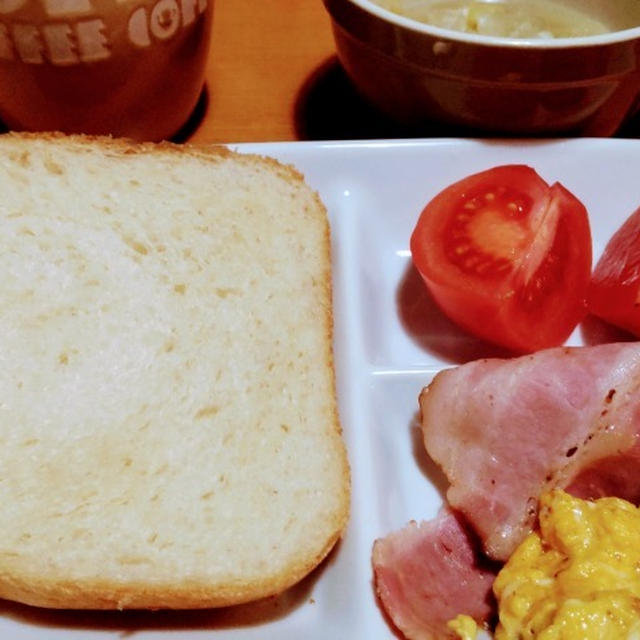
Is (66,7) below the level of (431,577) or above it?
above

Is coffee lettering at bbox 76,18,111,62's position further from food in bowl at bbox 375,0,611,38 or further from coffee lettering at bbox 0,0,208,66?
food in bowl at bbox 375,0,611,38

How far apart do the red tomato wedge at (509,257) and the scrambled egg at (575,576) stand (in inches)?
13.5

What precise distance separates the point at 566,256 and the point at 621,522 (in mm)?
502

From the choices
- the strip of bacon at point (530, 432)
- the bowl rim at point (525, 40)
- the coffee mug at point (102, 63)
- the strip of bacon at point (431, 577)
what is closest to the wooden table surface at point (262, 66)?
the coffee mug at point (102, 63)

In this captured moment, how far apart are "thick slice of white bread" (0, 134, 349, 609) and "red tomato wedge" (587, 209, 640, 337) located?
0.47 m

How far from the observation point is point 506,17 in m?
1.71

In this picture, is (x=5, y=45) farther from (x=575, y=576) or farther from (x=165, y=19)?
(x=575, y=576)

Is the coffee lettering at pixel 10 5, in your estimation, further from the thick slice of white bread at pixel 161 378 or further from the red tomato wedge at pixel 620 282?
the red tomato wedge at pixel 620 282

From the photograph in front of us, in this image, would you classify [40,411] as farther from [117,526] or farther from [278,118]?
[278,118]

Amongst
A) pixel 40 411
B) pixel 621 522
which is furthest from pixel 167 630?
pixel 621 522

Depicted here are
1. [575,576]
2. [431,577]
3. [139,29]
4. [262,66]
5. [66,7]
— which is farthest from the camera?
[262,66]

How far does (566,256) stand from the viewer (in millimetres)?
1393

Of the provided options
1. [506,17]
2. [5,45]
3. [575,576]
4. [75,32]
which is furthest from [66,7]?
[575,576]

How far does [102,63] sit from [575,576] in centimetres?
114
